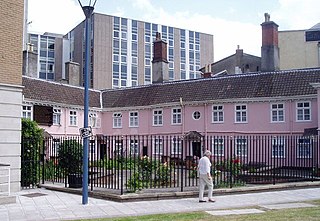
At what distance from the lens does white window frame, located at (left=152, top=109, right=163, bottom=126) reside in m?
37.9

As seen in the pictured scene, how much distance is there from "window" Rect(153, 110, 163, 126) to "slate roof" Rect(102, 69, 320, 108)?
36.7 inches

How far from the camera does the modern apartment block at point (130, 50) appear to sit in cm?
6481

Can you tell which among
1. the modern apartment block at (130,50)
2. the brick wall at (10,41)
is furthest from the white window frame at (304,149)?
the modern apartment block at (130,50)

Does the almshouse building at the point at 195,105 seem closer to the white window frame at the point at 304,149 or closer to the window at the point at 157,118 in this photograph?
the window at the point at 157,118

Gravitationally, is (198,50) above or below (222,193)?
above

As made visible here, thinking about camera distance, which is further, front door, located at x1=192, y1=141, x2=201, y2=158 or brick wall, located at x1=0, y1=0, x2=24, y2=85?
front door, located at x1=192, y1=141, x2=201, y2=158

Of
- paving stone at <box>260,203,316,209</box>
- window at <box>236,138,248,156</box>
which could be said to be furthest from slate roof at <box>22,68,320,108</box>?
paving stone at <box>260,203,316,209</box>

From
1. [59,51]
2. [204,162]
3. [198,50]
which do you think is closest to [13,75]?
[204,162]

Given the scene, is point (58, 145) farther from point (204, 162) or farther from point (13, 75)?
point (204, 162)

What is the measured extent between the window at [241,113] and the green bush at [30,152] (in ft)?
65.0

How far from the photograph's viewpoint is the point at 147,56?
240 feet

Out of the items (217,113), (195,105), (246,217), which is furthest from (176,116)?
(246,217)

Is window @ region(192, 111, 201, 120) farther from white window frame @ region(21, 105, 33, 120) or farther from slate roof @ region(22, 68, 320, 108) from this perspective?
white window frame @ region(21, 105, 33, 120)

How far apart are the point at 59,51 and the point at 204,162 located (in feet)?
198
